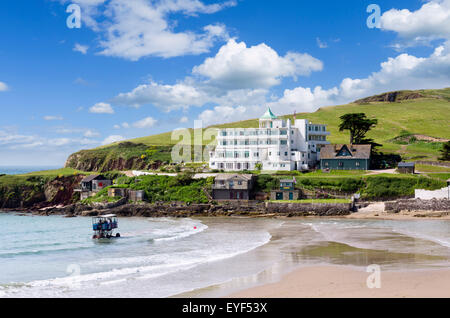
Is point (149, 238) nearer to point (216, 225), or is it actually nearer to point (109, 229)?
point (109, 229)

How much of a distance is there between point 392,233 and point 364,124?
4907cm

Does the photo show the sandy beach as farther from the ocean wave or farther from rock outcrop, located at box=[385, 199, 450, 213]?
rock outcrop, located at box=[385, 199, 450, 213]

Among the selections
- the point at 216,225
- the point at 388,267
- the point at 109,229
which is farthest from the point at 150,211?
the point at 388,267

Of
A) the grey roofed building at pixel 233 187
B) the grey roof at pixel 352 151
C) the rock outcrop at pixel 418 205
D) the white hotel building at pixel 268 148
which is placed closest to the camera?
the rock outcrop at pixel 418 205

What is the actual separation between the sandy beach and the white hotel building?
53.7 m

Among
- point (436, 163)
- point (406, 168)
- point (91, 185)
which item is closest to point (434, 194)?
point (406, 168)

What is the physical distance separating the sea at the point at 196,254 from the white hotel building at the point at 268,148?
27382mm

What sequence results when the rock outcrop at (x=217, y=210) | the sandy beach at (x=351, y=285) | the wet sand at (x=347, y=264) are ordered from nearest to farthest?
1. the sandy beach at (x=351, y=285)
2. the wet sand at (x=347, y=264)
3. the rock outcrop at (x=217, y=210)

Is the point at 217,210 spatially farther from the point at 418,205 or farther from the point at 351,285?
the point at 351,285

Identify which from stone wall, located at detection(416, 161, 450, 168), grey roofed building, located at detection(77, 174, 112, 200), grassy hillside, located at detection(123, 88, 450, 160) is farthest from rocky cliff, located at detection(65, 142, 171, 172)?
stone wall, located at detection(416, 161, 450, 168)

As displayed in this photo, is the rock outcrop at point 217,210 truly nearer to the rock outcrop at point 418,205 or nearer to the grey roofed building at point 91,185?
the rock outcrop at point 418,205

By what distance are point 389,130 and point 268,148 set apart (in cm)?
7761

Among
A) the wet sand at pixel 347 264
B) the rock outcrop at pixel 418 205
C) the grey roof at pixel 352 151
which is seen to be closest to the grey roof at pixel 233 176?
the grey roof at pixel 352 151

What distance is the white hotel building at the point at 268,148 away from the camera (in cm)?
8000
